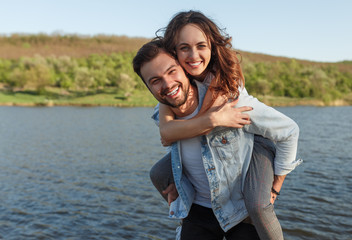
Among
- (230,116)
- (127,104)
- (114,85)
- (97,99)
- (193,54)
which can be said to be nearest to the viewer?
(230,116)

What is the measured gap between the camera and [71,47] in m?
112

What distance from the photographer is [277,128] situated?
2379 mm

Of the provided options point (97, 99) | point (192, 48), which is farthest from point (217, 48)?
point (97, 99)

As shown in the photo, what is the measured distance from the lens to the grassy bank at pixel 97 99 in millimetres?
50812

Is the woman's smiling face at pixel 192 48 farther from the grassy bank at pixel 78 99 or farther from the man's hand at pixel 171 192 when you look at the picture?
the grassy bank at pixel 78 99

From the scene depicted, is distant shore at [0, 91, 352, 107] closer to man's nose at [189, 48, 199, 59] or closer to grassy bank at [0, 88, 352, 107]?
grassy bank at [0, 88, 352, 107]

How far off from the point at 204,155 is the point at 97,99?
182 ft

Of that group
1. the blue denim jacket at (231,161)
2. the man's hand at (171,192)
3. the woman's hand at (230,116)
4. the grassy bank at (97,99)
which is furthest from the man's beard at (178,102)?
the grassy bank at (97,99)

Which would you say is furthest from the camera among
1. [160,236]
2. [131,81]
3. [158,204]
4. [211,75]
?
[131,81]

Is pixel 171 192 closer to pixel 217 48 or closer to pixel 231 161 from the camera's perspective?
pixel 231 161

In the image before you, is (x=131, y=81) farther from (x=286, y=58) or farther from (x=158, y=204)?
(x=286, y=58)

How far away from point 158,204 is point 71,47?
371 ft

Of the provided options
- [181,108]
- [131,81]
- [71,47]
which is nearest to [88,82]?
[131,81]

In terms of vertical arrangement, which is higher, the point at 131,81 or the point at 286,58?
the point at 286,58
